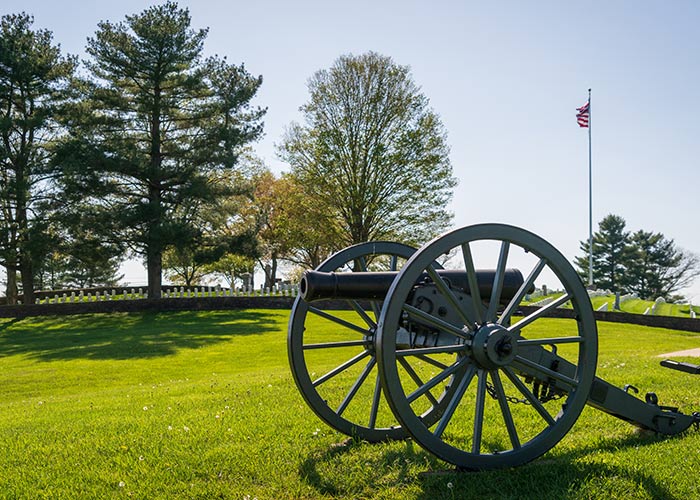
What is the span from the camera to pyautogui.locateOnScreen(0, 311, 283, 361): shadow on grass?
59.7ft

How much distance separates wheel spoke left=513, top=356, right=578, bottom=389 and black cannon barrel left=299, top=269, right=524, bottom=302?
0.57 m

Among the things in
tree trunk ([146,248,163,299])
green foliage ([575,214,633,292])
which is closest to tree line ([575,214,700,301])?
green foliage ([575,214,633,292])

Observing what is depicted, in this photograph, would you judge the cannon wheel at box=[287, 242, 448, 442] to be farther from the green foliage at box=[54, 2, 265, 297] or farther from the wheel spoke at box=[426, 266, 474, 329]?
the green foliage at box=[54, 2, 265, 297]

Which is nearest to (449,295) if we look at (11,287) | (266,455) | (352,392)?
(352,392)

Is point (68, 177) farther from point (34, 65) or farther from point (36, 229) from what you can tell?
point (34, 65)

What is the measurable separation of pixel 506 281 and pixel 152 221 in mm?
26012

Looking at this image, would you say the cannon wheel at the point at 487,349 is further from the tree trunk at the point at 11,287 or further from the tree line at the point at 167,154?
the tree trunk at the point at 11,287

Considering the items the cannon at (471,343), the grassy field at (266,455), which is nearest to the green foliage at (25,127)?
the grassy field at (266,455)

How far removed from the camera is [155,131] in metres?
31.0

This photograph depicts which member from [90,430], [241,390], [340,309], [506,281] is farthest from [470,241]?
[340,309]

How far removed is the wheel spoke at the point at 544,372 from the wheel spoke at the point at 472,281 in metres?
0.44

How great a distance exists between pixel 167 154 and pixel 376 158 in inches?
415

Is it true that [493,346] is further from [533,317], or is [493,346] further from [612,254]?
[612,254]

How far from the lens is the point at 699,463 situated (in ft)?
15.4
